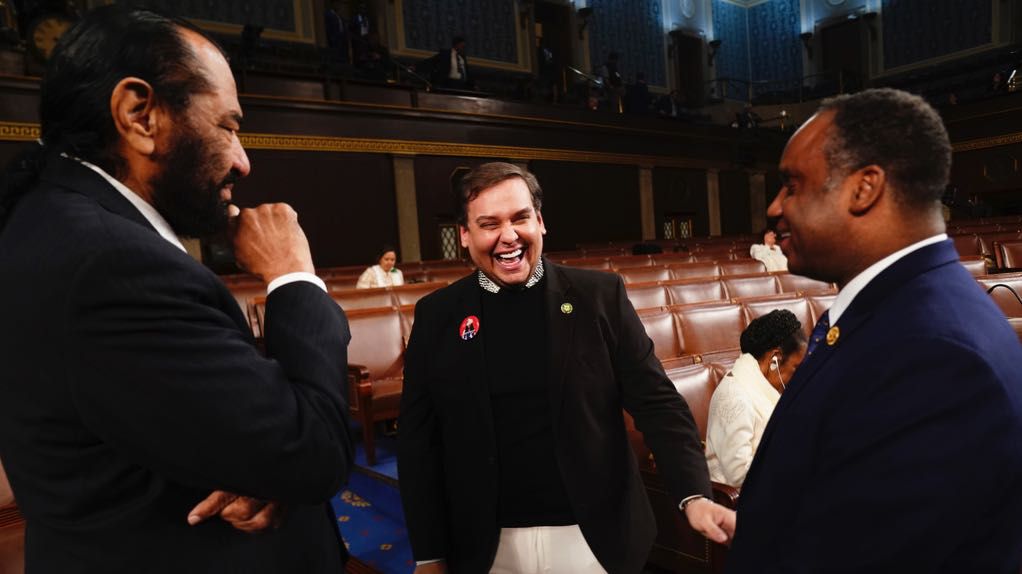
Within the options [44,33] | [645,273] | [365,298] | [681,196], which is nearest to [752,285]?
[645,273]

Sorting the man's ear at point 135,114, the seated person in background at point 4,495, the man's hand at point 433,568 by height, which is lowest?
the man's hand at point 433,568

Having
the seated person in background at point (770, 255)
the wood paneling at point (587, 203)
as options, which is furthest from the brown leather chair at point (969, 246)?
the wood paneling at point (587, 203)

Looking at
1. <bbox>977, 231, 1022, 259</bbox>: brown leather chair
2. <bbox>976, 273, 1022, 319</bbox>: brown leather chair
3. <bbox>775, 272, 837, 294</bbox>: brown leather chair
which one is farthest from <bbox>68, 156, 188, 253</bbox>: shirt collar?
<bbox>977, 231, 1022, 259</bbox>: brown leather chair

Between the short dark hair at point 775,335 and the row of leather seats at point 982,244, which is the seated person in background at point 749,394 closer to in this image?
the short dark hair at point 775,335

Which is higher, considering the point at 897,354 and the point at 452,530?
the point at 897,354

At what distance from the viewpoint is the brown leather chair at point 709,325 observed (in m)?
3.64

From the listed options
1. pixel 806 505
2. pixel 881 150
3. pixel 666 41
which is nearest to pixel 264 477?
pixel 806 505

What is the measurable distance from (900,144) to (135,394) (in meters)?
1.01

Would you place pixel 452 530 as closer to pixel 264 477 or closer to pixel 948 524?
pixel 264 477

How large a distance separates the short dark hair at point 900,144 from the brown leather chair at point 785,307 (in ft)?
10.3

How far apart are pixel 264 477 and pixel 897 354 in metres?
0.77

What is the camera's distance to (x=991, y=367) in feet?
2.36

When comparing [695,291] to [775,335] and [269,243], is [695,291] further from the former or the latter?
[269,243]

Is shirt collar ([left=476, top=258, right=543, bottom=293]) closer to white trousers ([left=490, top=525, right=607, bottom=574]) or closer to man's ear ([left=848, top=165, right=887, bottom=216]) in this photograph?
white trousers ([left=490, top=525, right=607, bottom=574])
